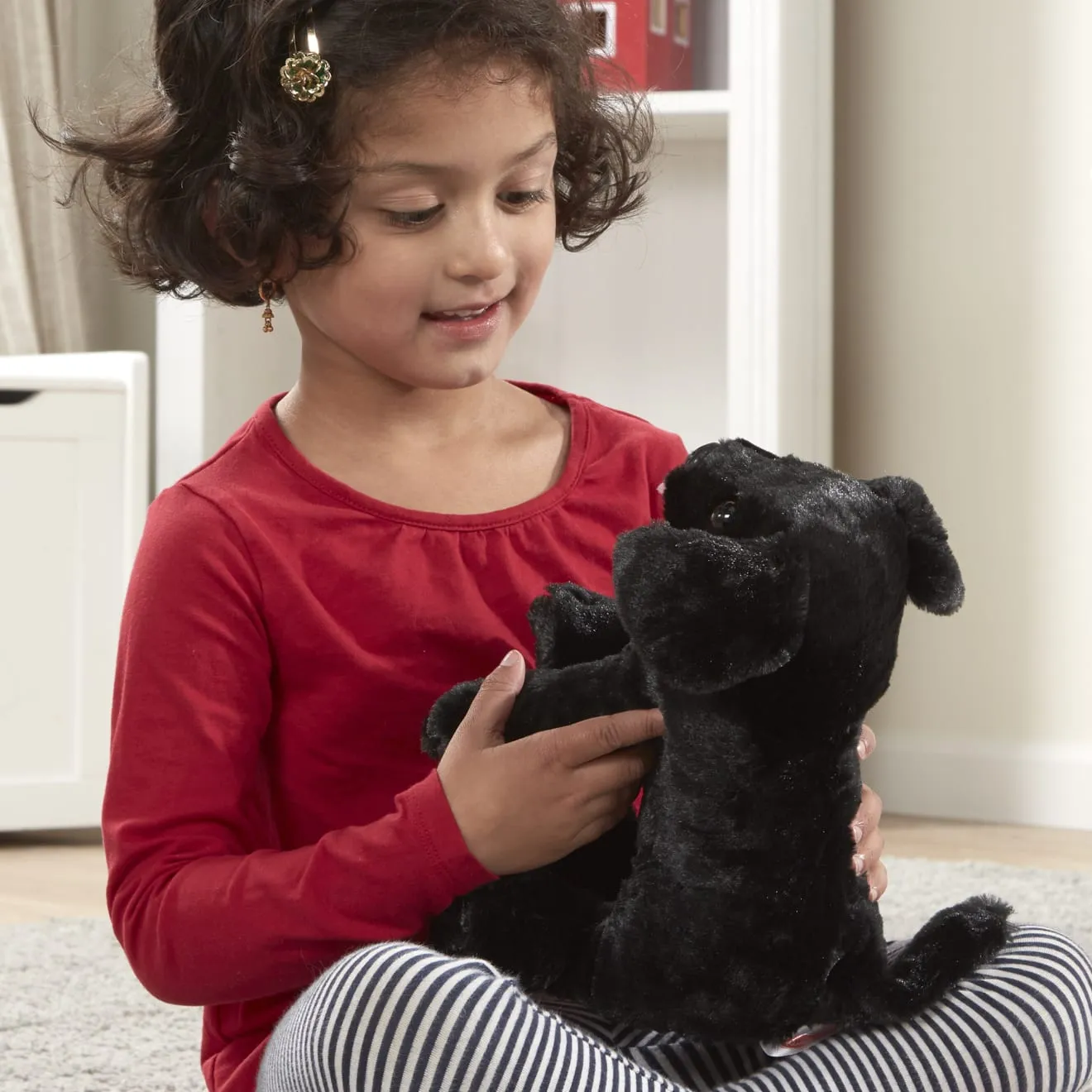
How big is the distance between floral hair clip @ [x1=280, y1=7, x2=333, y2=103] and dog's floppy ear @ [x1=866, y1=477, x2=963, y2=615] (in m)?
0.36

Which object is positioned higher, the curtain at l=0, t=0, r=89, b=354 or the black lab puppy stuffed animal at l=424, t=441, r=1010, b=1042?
the curtain at l=0, t=0, r=89, b=354

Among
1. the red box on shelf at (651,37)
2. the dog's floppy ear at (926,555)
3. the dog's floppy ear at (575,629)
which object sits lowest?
the dog's floppy ear at (575,629)

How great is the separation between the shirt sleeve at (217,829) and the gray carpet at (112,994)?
336mm

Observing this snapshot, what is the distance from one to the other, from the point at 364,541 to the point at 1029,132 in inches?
49.0

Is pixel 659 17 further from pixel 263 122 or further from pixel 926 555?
pixel 926 555

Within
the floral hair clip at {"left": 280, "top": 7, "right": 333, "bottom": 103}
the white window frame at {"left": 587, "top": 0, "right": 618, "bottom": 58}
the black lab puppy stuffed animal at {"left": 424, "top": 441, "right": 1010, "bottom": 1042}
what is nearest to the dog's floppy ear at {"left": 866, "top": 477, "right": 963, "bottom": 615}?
the black lab puppy stuffed animal at {"left": 424, "top": 441, "right": 1010, "bottom": 1042}

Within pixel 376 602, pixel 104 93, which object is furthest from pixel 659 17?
A: pixel 376 602

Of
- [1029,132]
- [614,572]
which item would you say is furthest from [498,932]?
[1029,132]

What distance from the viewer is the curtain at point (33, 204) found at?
7.30 feet

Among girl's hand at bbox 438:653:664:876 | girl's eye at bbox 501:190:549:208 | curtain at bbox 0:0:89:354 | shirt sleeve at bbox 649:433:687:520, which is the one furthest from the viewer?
curtain at bbox 0:0:89:354

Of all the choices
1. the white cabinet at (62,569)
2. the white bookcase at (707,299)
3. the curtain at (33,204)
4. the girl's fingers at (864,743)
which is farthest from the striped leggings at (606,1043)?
the curtain at (33,204)

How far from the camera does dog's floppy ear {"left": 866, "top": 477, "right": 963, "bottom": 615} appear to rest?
2.31ft

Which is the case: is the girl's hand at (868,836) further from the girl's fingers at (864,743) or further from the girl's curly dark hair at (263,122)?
the girl's curly dark hair at (263,122)

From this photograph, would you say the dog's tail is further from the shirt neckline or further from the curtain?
the curtain
